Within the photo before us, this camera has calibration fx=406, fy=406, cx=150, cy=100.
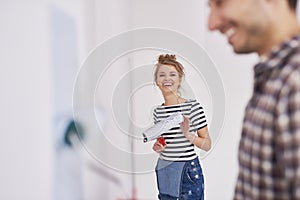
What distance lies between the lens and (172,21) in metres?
0.99

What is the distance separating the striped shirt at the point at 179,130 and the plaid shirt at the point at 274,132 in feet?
1.04

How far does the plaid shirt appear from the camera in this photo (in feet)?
1.61

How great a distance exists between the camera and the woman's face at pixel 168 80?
90 centimetres

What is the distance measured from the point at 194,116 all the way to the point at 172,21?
9.6 inches

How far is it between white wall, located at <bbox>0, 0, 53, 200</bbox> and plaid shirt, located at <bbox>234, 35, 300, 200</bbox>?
1.93 ft

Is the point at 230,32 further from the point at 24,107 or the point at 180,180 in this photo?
the point at 24,107

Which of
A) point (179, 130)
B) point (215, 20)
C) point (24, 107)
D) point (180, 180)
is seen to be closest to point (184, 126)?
point (179, 130)

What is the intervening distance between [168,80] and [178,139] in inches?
5.2

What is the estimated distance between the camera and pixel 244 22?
2.03 ft

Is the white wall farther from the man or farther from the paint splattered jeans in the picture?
the man

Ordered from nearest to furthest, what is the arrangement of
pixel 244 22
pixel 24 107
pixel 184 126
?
pixel 244 22
pixel 184 126
pixel 24 107

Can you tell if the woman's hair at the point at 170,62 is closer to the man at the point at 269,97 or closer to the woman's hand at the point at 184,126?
the woman's hand at the point at 184,126

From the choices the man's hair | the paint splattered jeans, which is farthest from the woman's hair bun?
the man's hair

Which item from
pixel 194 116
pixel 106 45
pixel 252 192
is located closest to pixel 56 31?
pixel 106 45
